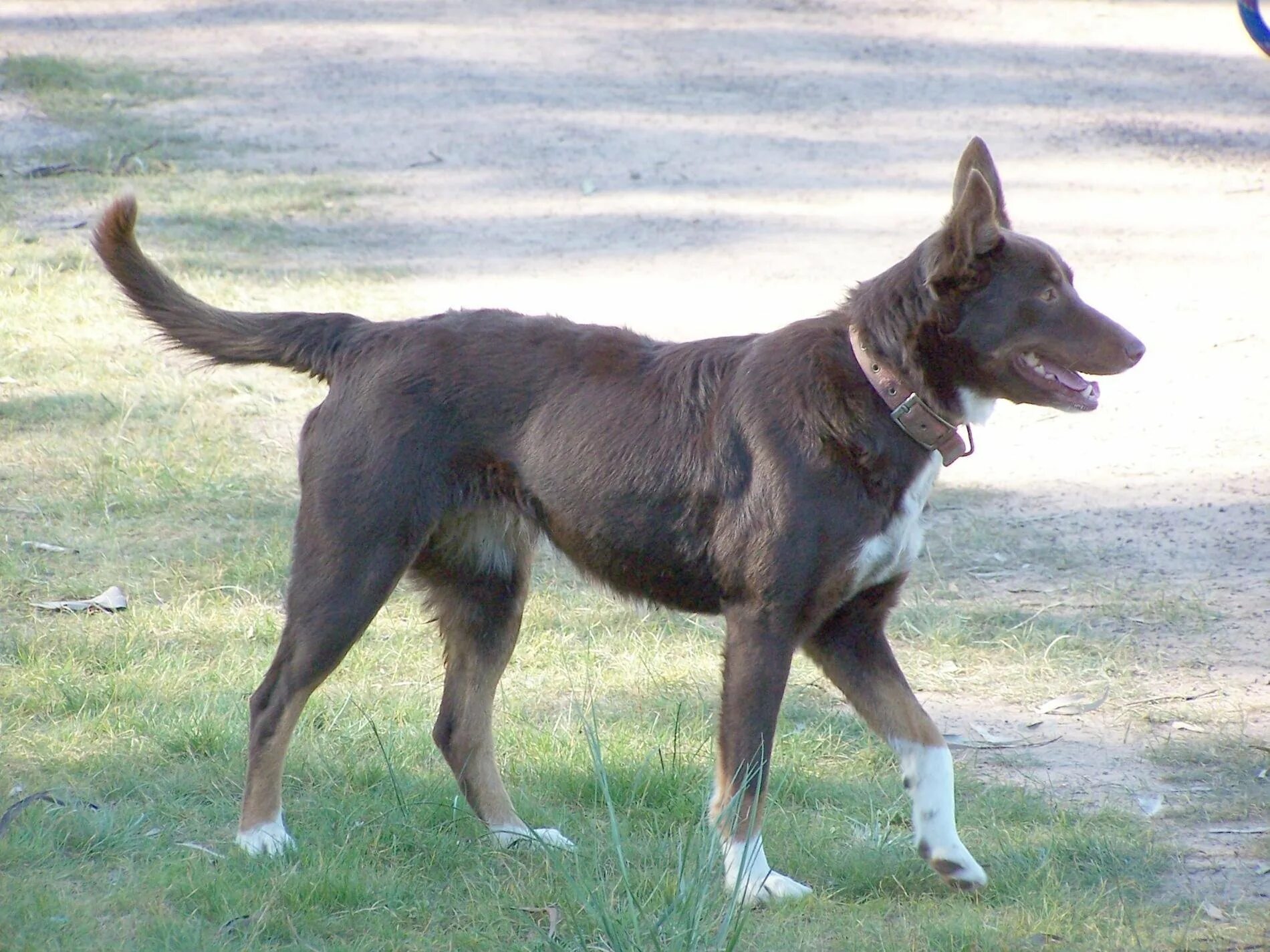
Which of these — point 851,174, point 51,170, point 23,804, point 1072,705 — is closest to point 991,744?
point 1072,705

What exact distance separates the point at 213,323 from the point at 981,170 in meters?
2.28

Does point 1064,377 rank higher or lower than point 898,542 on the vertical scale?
higher

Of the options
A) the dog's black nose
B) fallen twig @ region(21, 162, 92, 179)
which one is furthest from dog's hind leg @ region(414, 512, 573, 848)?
fallen twig @ region(21, 162, 92, 179)

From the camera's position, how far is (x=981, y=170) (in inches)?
177

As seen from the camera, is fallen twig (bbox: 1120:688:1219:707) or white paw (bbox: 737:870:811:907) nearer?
white paw (bbox: 737:870:811:907)

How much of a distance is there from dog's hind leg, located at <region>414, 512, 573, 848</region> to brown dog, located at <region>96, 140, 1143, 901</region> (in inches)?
1.2

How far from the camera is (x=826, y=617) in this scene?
4.05 m

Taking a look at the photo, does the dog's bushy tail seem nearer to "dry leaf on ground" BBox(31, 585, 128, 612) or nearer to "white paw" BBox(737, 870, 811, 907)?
"dry leaf on ground" BBox(31, 585, 128, 612)

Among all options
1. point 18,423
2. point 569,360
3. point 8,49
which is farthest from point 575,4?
point 569,360

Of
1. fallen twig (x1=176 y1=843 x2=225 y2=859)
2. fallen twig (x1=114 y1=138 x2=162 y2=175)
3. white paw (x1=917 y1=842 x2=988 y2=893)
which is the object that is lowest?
fallen twig (x1=176 y1=843 x2=225 y2=859)

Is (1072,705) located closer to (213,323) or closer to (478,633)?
(478,633)

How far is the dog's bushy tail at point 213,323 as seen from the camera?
4375 millimetres

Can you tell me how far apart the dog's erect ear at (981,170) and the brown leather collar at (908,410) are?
1.89 ft

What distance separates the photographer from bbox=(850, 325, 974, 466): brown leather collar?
3.96m
